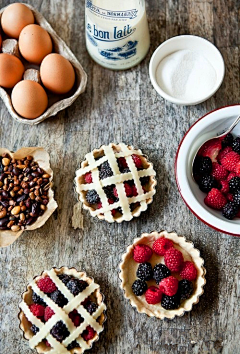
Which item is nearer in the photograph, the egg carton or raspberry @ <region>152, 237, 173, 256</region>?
raspberry @ <region>152, 237, 173, 256</region>

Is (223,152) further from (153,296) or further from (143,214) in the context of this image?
(153,296)

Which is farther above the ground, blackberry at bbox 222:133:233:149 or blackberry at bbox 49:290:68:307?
blackberry at bbox 222:133:233:149

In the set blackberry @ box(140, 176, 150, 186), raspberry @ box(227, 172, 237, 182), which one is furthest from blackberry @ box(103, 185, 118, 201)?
raspberry @ box(227, 172, 237, 182)

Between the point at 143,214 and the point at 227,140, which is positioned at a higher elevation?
the point at 227,140

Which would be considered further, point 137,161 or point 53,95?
point 53,95

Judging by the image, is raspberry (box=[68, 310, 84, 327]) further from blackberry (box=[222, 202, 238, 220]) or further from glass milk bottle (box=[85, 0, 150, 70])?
glass milk bottle (box=[85, 0, 150, 70])

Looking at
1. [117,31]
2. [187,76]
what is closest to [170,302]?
[187,76]

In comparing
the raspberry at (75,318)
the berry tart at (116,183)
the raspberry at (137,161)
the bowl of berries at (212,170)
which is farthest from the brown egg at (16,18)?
the raspberry at (75,318)
